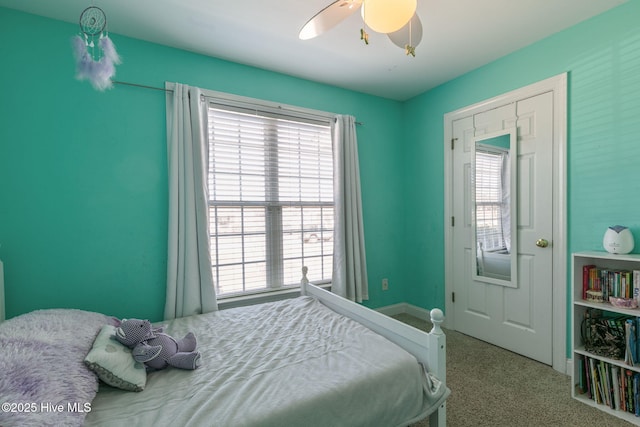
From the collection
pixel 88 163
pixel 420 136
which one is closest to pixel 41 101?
pixel 88 163

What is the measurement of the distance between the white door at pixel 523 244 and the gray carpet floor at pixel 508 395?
20 cm

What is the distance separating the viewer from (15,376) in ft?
3.22

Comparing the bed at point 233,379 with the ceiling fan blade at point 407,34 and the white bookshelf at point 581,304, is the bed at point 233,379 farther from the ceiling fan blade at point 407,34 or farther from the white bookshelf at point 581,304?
the ceiling fan blade at point 407,34

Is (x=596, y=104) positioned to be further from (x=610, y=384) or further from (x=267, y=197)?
(x=267, y=197)

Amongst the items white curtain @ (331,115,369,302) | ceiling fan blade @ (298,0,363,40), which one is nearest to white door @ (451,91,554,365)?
white curtain @ (331,115,369,302)

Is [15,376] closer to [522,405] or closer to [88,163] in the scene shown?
[88,163]

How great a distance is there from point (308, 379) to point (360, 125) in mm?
2670

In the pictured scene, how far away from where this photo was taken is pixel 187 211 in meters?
2.25

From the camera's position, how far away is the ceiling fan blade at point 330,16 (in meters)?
1.34

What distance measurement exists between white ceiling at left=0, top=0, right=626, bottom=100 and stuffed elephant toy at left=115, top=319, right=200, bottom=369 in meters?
1.94

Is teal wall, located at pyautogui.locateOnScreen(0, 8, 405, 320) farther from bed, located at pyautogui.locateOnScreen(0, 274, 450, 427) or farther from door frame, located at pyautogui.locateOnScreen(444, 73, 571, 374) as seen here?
door frame, located at pyautogui.locateOnScreen(444, 73, 571, 374)

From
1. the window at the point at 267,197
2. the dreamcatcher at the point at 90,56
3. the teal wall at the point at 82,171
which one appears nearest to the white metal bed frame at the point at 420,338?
the window at the point at 267,197

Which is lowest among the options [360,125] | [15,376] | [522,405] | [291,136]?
[522,405]

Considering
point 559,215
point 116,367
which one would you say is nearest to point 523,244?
point 559,215
